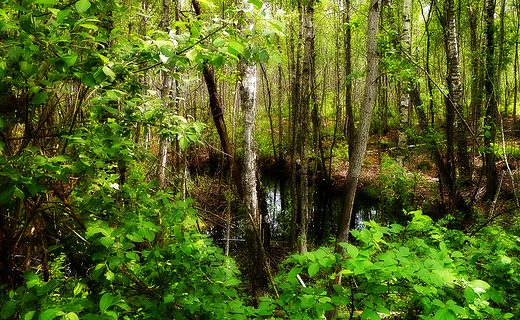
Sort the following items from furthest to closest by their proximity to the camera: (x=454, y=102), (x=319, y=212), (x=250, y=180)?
1. (x=319, y=212)
2. (x=454, y=102)
3. (x=250, y=180)

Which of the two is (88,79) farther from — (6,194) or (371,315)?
(371,315)

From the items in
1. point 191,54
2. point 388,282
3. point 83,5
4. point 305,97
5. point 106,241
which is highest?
point 305,97

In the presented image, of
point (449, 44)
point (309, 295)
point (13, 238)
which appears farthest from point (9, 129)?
point (449, 44)

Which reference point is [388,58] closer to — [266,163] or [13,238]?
[13,238]

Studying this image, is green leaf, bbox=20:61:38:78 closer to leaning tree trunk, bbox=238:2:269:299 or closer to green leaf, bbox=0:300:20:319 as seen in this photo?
green leaf, bbox=0:300:20:319

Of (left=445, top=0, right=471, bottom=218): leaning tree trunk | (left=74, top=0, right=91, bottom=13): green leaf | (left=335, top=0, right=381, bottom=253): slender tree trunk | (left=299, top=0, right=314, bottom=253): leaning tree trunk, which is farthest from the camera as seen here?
(left=445, top=0, right=471, bottom=218): leaning tree trunk

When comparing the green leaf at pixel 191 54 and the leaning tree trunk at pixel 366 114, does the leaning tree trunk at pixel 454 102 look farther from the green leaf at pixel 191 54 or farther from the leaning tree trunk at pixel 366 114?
the green leaf at pixel 191 54

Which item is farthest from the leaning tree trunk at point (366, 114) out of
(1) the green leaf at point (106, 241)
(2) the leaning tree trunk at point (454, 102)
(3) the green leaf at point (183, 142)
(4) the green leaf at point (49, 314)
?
(2) the leaning tree trunk at point (454, 102)

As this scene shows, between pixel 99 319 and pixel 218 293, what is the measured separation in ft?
2.86

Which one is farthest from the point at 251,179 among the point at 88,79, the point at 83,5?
the point at 83,5

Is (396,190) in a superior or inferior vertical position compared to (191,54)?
inferior

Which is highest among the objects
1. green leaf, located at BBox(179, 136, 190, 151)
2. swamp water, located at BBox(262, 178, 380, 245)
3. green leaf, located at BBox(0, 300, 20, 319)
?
green leaf, located at BBox(179, 136, 190, 151)

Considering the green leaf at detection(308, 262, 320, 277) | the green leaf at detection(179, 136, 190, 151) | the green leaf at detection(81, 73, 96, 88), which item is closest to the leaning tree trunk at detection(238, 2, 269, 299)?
the green leaf at detection(179, 136, 190, 151)

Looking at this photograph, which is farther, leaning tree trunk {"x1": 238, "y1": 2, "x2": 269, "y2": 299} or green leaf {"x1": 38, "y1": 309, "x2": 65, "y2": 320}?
leaning tree trunk {"x1": 238, "y1": 2, "x2": 269, "y2": 299}
